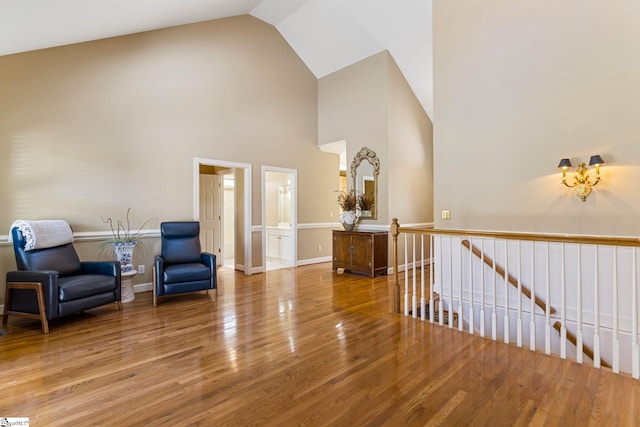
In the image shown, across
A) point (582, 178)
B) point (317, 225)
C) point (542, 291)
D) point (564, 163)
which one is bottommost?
point (542, 291)

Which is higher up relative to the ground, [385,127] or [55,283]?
[385,127]

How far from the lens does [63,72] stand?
155 inches

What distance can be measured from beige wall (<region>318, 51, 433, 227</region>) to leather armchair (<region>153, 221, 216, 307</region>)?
3.14 m

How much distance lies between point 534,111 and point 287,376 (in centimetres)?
383

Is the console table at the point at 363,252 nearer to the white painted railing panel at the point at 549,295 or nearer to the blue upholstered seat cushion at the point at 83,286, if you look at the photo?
the white painted railing panel at the point at 549,295

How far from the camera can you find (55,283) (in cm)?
312

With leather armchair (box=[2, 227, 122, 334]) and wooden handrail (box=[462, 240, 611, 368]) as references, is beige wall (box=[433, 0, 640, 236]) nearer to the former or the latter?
wooden handrail (box=[462, 240, 611, 368])

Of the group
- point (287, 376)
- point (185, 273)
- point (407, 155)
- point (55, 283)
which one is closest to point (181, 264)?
point (185, 273)

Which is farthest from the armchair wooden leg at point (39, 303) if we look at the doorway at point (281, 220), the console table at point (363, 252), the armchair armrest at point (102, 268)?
the console table at point (363, 252)

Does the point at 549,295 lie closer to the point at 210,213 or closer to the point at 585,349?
the point at 585,349

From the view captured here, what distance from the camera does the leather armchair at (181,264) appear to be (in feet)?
13.1

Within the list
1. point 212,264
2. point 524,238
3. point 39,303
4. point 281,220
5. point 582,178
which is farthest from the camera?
point 281,220

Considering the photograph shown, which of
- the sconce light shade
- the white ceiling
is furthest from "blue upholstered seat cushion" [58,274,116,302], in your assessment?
the sconce light shade

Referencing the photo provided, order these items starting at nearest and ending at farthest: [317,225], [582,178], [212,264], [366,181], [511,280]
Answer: [582,178], [511,280], [212,264], [366,181], [317,225]
